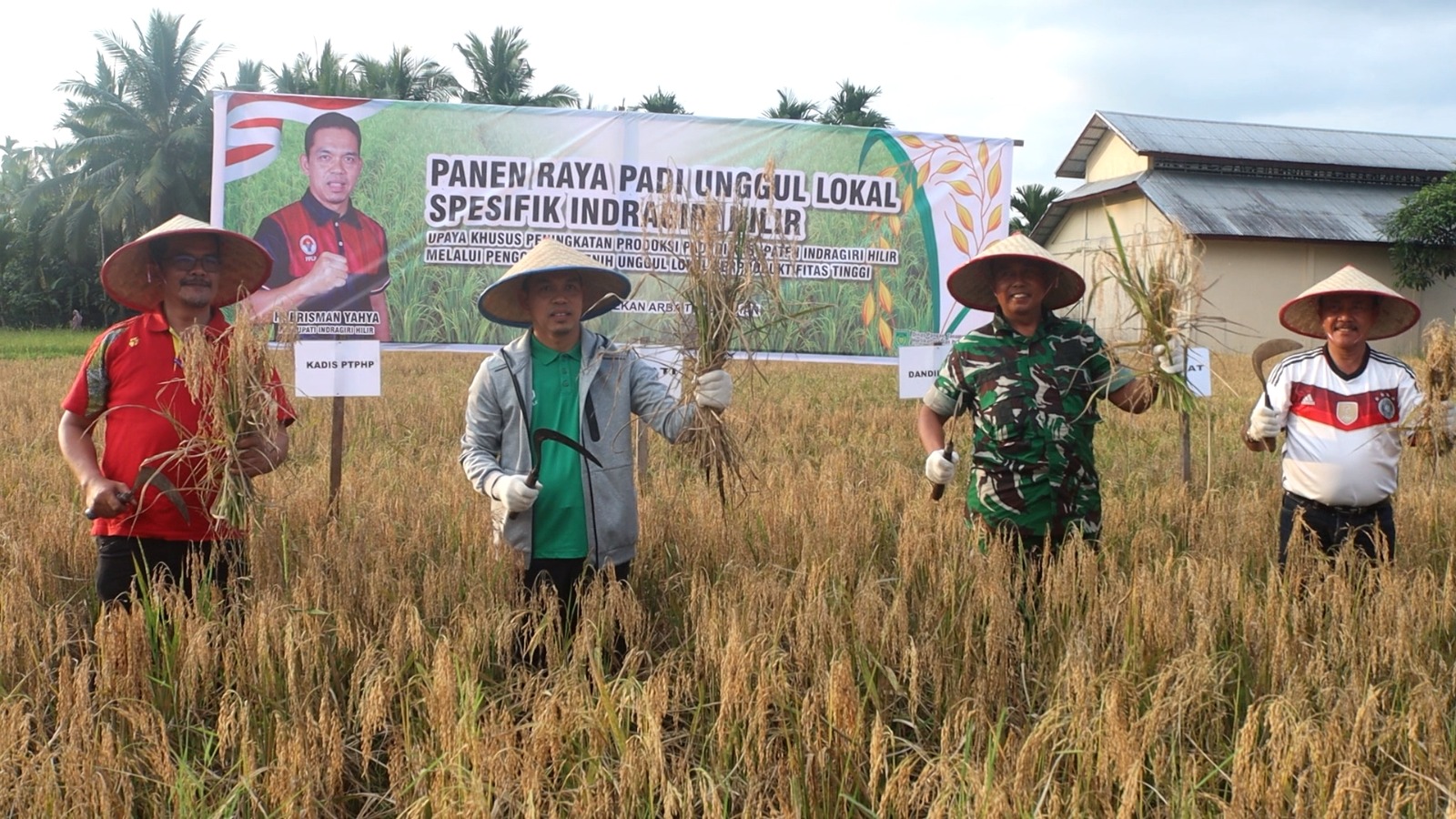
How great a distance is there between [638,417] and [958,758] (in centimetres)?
165

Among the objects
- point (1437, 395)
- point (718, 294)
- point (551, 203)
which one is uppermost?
point (551, 203)

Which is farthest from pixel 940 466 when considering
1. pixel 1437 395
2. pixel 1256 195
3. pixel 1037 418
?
pixel 1256 195

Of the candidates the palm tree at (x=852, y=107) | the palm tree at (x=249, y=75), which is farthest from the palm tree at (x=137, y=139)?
the palm tree at (x=852, y=107)

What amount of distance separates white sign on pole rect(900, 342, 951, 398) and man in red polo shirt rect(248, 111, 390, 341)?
3242 mm

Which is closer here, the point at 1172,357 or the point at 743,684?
the point at 743,684

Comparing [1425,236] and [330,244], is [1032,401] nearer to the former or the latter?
[330,244]

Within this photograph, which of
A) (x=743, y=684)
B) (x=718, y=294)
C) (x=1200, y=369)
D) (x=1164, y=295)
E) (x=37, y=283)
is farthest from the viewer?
(x=37, y=283)

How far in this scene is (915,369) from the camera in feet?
19.2

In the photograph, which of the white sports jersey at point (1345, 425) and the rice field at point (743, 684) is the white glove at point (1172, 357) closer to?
the rice field at point (743, 684)

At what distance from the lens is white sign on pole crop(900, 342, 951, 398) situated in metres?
5.83

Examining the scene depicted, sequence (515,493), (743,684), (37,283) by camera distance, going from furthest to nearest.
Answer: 1. (37,283)
2. (515,493)
3. (743,684)

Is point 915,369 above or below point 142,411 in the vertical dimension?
above

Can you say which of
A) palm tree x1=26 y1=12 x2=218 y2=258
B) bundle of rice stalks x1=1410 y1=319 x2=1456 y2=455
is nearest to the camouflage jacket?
bundle of rice stalks x1=1410 y1=319 x2=1456 y2=455

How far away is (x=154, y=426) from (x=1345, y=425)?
416cm
